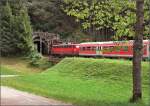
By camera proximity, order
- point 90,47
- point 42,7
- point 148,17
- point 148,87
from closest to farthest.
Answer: point 148,17, point 148,87, point 90,47, point 42,7

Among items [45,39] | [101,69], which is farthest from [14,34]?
[101,69]

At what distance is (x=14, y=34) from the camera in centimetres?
6706

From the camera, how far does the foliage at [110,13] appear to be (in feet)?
62.1

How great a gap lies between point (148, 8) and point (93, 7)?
7.80 ft

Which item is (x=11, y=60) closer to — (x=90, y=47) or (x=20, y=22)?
(x=20, y=22)

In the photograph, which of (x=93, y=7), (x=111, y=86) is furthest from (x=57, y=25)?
(x=93, y=7)

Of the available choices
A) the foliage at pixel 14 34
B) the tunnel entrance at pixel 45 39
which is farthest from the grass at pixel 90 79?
the tunnel entrance at pixel 45 39

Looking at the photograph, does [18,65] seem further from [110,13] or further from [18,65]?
[110,13]

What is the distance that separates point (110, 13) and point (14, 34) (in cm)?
4885

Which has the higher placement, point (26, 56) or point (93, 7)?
point (93, 7)

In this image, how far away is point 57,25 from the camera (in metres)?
82.4

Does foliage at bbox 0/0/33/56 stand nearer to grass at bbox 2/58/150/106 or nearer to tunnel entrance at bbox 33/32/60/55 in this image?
tunnel entrance at bbox 33/32/60/55

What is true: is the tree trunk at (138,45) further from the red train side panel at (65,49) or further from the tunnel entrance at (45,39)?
the tunnel entrance at (45,39)

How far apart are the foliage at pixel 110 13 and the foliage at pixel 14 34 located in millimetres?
47030
